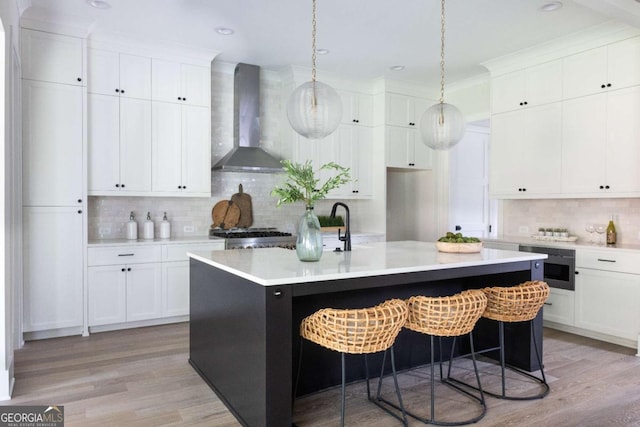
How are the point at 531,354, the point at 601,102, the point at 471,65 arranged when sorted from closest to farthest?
the point at 531,354, the point at 601,102, the point at 471,65

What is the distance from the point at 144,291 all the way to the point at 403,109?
154 inches

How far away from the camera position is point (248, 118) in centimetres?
549

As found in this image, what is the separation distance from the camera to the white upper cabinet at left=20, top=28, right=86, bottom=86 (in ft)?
13.4

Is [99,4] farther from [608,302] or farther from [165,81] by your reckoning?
[608,302]

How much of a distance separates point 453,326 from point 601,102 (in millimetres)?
3092

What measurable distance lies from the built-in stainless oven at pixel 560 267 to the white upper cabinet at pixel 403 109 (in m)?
2.36

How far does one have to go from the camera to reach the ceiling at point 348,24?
3.81 meters

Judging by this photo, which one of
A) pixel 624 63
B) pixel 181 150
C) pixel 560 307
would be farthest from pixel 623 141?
pixel 181 150

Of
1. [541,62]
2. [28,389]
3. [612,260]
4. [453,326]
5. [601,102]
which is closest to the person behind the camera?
[453,326]

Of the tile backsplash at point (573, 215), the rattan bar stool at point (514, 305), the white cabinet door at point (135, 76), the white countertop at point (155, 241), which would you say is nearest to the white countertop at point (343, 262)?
the rattan bar stool at point (514, 305)

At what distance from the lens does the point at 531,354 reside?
11.1 feet

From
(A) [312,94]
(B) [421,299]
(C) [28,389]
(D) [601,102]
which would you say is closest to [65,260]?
(C) [28,389]

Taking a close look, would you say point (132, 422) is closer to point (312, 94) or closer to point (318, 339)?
point (318, 339)

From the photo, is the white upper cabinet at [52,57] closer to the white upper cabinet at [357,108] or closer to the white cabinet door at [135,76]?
the white cabinet door at [135,76]
